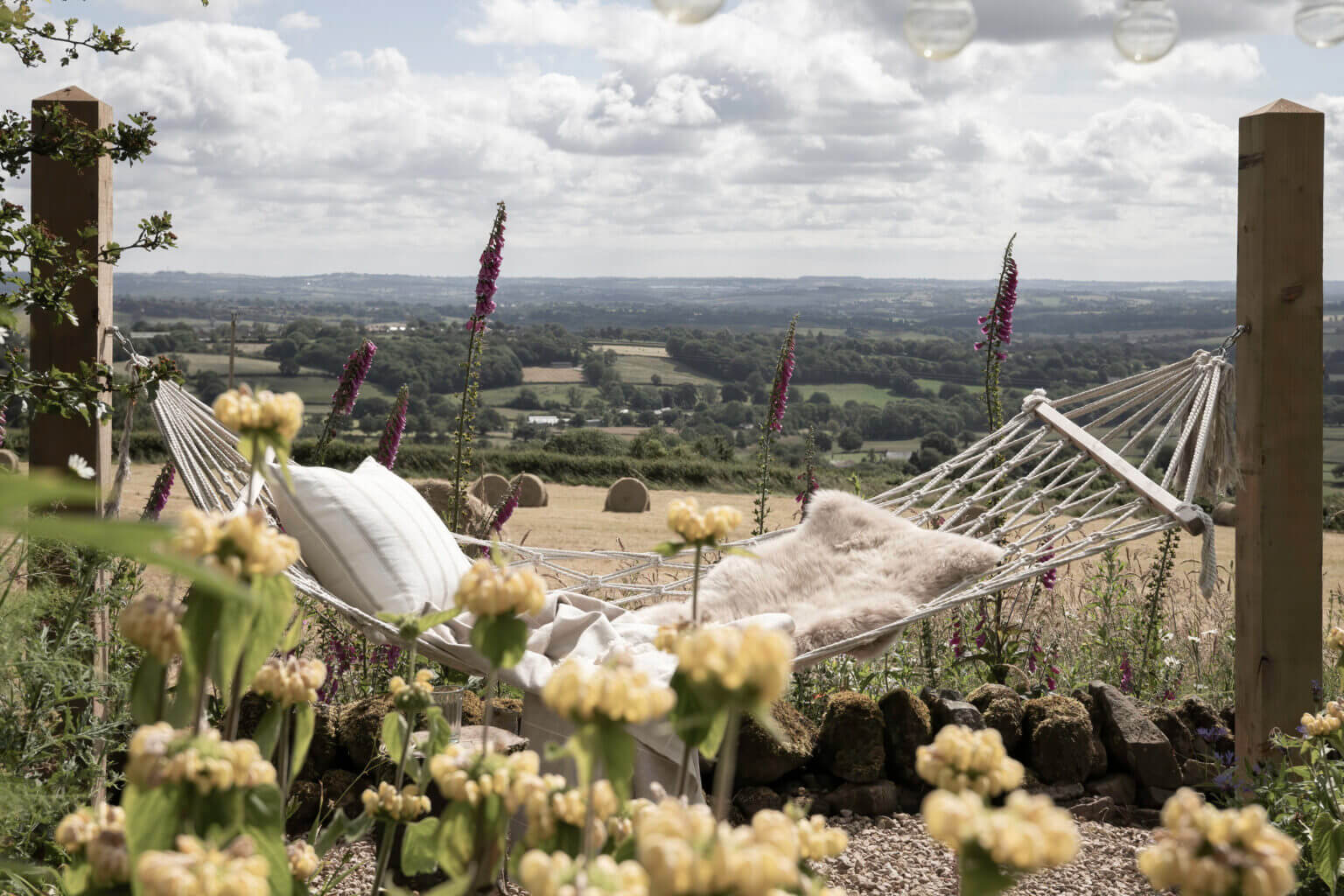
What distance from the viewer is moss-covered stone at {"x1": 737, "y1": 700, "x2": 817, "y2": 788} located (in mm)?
2684

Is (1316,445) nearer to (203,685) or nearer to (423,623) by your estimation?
(423,623)

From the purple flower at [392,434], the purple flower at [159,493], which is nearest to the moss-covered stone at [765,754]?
the purple flower at [392,434]

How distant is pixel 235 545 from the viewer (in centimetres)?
67

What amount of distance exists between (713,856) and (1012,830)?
0.14 metres

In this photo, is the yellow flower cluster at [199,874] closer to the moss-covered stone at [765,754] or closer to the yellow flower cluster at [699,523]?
the yellow flower cluster at [699,523]

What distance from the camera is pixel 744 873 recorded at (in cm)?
49

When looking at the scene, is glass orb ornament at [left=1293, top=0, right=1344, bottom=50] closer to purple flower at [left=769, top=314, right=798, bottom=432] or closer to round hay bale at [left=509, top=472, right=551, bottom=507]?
purple flower at [left=769, top=314, right=798, bottom=432]

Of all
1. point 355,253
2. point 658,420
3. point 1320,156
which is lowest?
point 658,420

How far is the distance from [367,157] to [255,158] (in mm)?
3209

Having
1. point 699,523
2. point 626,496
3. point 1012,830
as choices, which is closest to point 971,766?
point 1012,830

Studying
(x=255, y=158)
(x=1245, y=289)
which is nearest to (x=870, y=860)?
(x=1245, y=289)

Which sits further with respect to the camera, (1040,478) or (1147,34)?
(1040,478)

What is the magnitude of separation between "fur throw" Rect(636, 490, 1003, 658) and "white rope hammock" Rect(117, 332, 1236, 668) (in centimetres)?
5

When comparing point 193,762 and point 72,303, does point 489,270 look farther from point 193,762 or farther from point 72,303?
point 193,762
